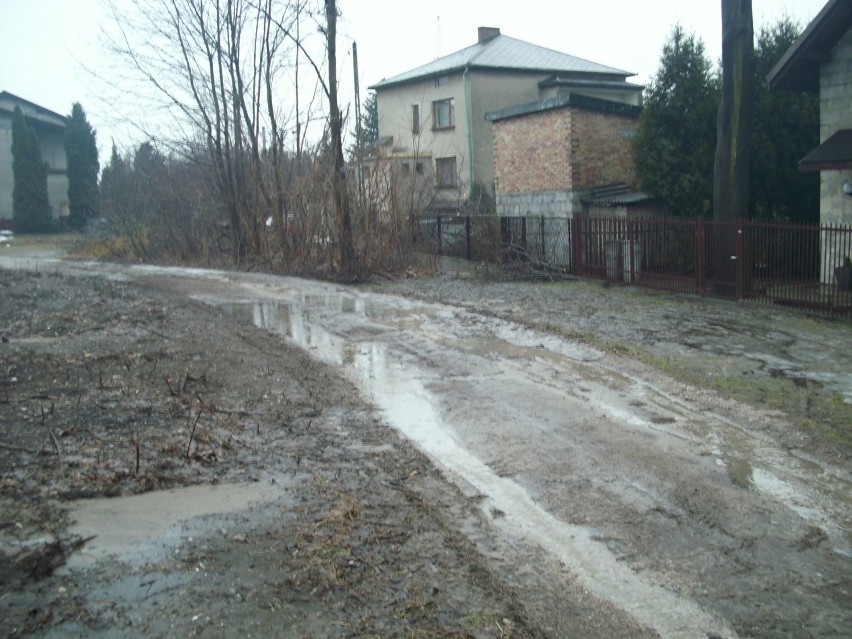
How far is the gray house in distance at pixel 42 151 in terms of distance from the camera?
53.3m

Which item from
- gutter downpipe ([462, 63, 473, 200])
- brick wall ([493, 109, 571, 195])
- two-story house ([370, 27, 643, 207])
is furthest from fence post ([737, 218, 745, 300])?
gutter downpipe ([462, 63, 473, 200])

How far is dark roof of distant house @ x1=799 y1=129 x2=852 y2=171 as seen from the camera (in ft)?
50.8

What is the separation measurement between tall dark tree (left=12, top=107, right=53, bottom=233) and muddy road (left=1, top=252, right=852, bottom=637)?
4513 centimetres

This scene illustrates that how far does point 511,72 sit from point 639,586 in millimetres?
36766

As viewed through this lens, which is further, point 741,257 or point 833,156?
point 833,156

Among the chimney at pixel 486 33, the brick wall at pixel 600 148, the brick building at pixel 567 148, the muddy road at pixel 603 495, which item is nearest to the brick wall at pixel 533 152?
the brick building at pixel 567 148

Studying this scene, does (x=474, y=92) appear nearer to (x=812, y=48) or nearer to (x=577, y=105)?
(x=577, y=105)

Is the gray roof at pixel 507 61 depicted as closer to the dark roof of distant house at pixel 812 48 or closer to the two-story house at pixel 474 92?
the two-story house at pixel 474 92

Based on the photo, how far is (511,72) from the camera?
39031mm

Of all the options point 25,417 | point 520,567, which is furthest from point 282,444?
point 520,567

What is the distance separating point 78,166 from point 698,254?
46.2m

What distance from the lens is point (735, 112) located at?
1700 cm

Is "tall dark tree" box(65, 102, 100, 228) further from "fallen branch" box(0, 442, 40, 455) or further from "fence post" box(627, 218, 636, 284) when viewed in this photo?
"fallen branch" box(0, 442, 40, 455)

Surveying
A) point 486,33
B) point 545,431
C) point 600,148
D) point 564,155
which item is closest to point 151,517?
point 545,431
